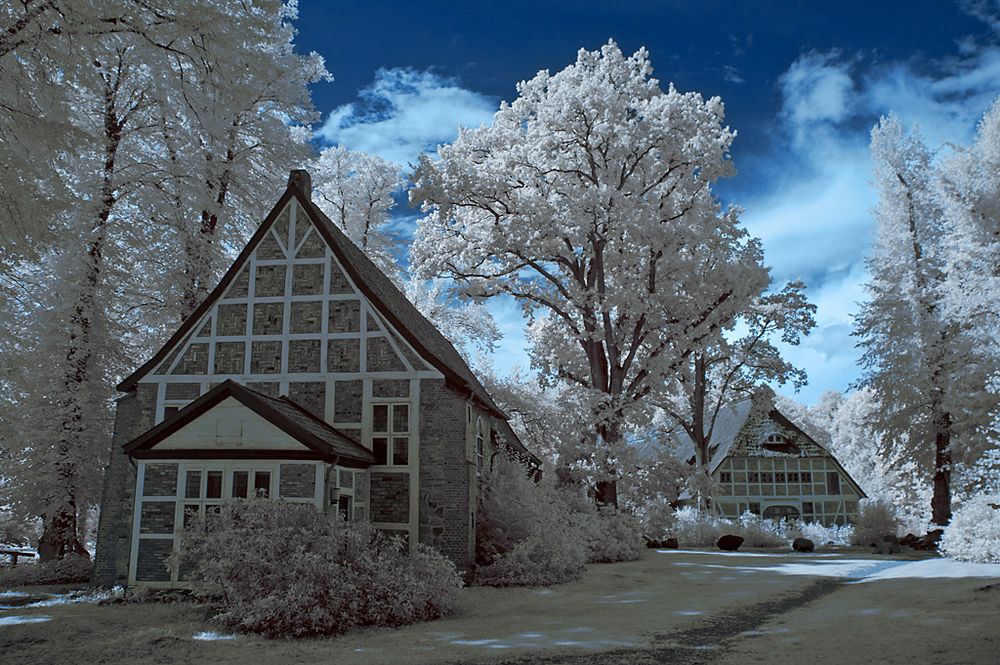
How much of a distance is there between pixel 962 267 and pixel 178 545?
912 inches

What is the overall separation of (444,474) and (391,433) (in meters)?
1.35

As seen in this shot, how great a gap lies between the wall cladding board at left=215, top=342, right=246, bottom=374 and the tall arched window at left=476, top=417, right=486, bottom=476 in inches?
213

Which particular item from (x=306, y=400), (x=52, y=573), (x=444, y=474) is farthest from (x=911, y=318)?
(x=52, y=573)

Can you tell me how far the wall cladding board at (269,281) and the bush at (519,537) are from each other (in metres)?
6.30

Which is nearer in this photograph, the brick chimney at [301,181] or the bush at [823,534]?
the brick chimney at [301,181]

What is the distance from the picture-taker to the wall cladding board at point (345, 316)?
16375 millimetres

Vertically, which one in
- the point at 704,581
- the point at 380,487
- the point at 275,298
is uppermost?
the point at 275,298

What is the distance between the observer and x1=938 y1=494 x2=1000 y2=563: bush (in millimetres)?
Result: 17406

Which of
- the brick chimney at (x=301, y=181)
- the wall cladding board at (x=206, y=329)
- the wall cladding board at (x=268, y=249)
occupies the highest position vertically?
the brick chimney at (x=301, y=181)

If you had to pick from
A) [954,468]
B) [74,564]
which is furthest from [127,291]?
[954,468]

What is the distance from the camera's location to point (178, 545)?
44.0ft

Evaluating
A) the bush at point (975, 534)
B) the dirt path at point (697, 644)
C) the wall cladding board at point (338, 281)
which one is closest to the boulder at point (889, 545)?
the bush at point (975, 534)

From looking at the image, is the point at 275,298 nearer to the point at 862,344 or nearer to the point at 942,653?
the point at 942,653

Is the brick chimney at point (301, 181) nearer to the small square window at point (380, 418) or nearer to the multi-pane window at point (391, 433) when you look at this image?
the small square window at point (380, 418)
